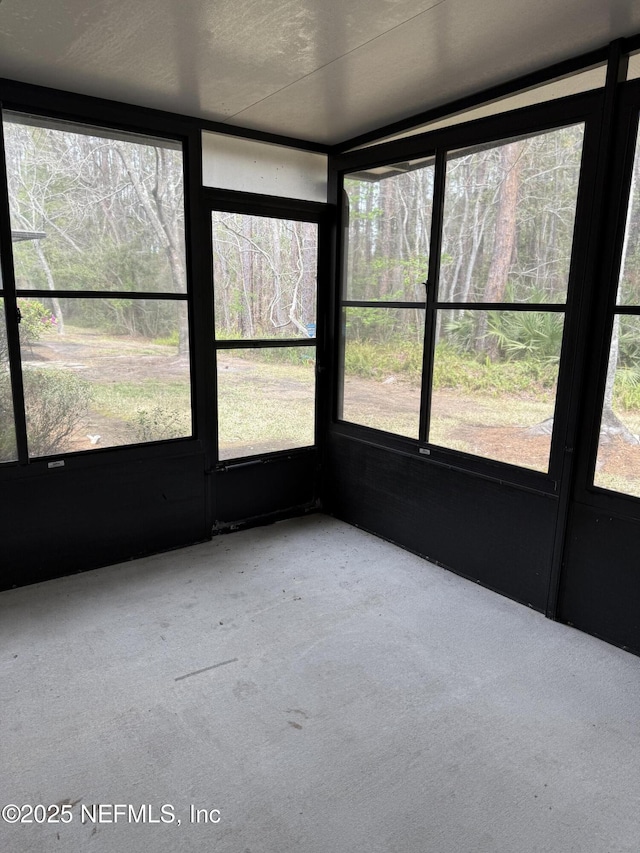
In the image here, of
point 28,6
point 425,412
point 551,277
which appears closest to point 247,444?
point 425,412

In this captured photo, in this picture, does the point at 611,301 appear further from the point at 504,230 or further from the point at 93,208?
the point at 93,208

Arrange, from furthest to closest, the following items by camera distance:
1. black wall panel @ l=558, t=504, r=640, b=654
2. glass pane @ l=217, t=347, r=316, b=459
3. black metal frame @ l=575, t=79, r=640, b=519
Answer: glass pane @ l=217, t=347, r=316, b=459
black wall panel @ l=558, t=504, r=640, b=654
black metal frame @ l=575, t=79, r=640, b=519

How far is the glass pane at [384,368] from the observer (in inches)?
139

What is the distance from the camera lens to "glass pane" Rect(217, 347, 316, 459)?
12.4ft

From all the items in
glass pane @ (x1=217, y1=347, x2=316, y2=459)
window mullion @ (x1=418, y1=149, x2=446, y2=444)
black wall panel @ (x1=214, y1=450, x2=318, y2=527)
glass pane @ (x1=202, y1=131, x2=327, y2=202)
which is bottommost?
black wall panel @ (x1=214, y1=450, x2=318, y2=527)

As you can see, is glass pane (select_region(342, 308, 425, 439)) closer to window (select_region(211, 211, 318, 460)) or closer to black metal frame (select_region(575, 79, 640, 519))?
window (select_region(211, 211, 318, 460))

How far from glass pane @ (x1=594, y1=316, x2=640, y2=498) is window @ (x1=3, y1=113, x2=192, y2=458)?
7.76 ft

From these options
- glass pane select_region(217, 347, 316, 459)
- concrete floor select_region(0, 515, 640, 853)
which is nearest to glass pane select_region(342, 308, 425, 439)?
glass pane select_region(217, 347, 316, 459)

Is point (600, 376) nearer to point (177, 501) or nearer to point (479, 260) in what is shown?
point (479, 260)

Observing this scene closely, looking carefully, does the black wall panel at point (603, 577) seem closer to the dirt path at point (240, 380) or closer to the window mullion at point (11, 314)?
the dirt path at point (240, 380)

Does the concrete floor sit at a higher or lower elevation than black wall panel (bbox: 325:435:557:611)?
lower

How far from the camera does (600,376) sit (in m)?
2.59

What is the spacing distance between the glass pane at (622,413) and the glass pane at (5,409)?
295 cm

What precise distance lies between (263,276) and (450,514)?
196cm
